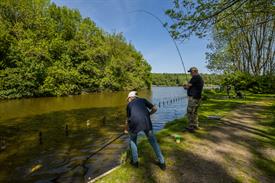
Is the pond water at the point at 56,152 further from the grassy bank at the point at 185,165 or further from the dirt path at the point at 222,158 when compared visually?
the dirt path at the point at 222,158

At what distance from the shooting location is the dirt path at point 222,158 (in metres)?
4.14

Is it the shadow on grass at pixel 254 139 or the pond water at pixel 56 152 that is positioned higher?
the shadow on grass at pixel 254 139

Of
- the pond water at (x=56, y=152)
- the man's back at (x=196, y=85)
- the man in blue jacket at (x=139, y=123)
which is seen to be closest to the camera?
the man in blue jacket at (x=139, y=123)

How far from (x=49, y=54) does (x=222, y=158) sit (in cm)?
3718

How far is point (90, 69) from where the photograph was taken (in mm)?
46188

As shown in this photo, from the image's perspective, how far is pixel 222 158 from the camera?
201 inches

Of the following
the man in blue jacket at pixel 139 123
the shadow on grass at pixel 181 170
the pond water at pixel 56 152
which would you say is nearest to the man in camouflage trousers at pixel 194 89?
the shadow on grass at pixel 181 170

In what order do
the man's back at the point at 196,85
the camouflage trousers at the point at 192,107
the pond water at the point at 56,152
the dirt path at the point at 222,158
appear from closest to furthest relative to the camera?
the dirt path at the point at 222,158 < the pond water at the point at 56,152 < the man's back at the point at 196,85 < the camouflage trousers at the point at 192,107

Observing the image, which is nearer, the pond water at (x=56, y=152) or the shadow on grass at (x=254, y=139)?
the shadow on grass at (x=254, y=139)

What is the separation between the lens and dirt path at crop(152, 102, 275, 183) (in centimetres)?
414

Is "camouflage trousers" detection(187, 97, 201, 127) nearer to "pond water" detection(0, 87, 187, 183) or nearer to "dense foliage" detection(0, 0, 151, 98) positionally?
"pond water" detection(0, 87, 187, 183)

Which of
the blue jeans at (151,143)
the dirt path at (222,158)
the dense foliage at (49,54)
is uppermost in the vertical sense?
the dense foliage at (49,54)

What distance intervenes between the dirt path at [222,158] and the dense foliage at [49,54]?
3106 centimetres

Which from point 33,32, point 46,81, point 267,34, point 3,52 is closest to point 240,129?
point 267,34
